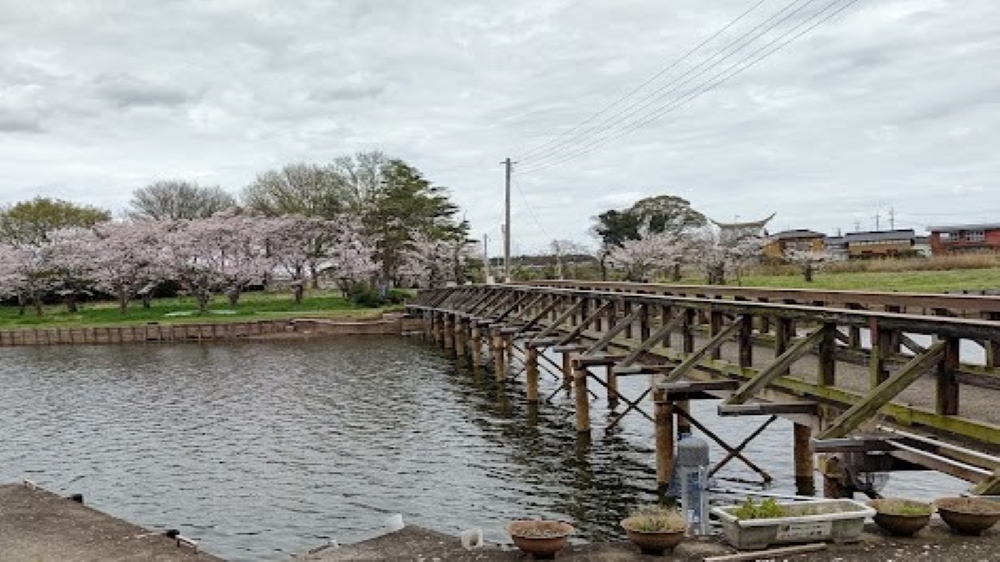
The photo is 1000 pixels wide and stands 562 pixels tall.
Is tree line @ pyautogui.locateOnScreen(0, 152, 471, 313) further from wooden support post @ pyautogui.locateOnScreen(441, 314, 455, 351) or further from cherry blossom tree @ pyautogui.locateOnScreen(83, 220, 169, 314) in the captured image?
wooden support post @ pyautogui.locateOnScreen(441, 314, 455, 351)

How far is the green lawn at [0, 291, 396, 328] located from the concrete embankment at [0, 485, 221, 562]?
43.2m

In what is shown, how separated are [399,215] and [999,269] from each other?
44.9m

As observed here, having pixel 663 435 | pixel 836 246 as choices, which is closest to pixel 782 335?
pixel 663 435

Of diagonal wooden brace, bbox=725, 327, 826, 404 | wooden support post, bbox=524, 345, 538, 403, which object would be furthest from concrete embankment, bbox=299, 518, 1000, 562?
wooden support post, bbox=524, 345, 538, 403

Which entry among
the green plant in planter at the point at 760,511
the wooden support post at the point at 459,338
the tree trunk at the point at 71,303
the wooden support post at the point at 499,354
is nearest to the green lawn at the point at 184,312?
the tree trunk at the point at 71,303

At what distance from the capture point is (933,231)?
88250 mm

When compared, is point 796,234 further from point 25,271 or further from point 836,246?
point 25,271

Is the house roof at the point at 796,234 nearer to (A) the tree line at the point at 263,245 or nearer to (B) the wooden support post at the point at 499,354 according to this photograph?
(A) the tree line at the point at 263,245

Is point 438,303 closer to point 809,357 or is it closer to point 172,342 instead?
point 172,342

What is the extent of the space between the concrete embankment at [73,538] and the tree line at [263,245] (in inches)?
2102

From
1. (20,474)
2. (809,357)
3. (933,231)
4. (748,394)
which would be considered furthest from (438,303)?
(933,231)

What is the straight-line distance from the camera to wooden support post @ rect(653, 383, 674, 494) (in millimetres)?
14180

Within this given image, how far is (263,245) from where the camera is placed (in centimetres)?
7088

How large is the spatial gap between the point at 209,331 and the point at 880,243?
74.4 m
